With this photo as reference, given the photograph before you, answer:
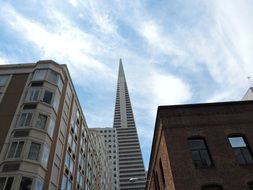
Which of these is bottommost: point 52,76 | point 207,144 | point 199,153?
point 199,153

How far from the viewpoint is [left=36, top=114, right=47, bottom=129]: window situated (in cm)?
2385

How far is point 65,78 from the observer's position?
3161 centimetres

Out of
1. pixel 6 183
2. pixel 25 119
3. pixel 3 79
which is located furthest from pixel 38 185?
pixel 3 79

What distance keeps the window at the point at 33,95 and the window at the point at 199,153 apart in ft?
56.7

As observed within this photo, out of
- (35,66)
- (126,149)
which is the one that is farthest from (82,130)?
(126,149)

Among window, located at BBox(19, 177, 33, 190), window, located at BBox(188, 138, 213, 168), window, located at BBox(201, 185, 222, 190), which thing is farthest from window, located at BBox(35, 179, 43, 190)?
window, located at BBox(201, 185, 222, 190)

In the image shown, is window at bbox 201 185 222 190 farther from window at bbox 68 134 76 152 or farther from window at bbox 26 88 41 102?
window at bbox 68 134 76 152

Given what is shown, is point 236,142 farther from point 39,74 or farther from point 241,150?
point 39,74

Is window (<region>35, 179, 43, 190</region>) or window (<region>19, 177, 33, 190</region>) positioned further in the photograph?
window (<region>35, 179, 43, 190</region>)

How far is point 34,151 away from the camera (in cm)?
2198

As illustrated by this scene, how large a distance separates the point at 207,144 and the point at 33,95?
19.2m

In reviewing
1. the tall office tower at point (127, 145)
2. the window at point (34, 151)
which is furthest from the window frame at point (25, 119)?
the tall office tower at point (127, 145)

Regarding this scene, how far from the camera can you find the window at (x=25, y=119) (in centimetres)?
2369

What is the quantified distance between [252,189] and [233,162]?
2060 millimetres
